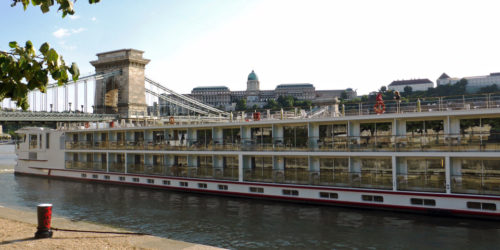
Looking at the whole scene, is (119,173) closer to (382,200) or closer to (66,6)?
(382,200)

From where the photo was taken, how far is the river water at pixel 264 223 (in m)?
14.6

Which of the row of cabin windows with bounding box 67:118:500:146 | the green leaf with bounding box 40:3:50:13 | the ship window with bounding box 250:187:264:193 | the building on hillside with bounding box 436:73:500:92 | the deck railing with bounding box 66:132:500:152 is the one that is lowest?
the ship window with bounding box 250:187:264:193

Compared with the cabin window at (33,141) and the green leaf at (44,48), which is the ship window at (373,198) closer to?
the green leaf at (44,48)

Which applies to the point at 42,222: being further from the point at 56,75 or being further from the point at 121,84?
the point at 121,84

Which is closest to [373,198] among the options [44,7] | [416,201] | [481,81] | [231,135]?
[416,201]

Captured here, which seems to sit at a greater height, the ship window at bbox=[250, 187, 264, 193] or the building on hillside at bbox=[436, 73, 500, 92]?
the building on hillside at bbox=[436, 73, 500, 92]

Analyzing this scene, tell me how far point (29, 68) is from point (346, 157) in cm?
1678

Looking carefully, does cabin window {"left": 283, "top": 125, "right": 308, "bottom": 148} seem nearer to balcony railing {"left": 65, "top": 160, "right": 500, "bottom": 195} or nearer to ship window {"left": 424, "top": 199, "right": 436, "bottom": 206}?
balcony railing {"left": 65, "top": 160, "right": 500, "bottom": 195}

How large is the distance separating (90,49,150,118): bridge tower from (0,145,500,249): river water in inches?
2150

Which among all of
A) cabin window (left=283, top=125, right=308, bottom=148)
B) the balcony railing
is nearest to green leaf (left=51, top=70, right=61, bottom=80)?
the balcony railing

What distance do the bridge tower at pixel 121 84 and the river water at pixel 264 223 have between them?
179 ft

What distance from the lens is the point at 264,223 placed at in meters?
17.7

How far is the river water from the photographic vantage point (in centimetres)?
1462

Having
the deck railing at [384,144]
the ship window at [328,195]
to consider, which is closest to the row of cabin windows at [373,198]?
the ship window at [328,195]
